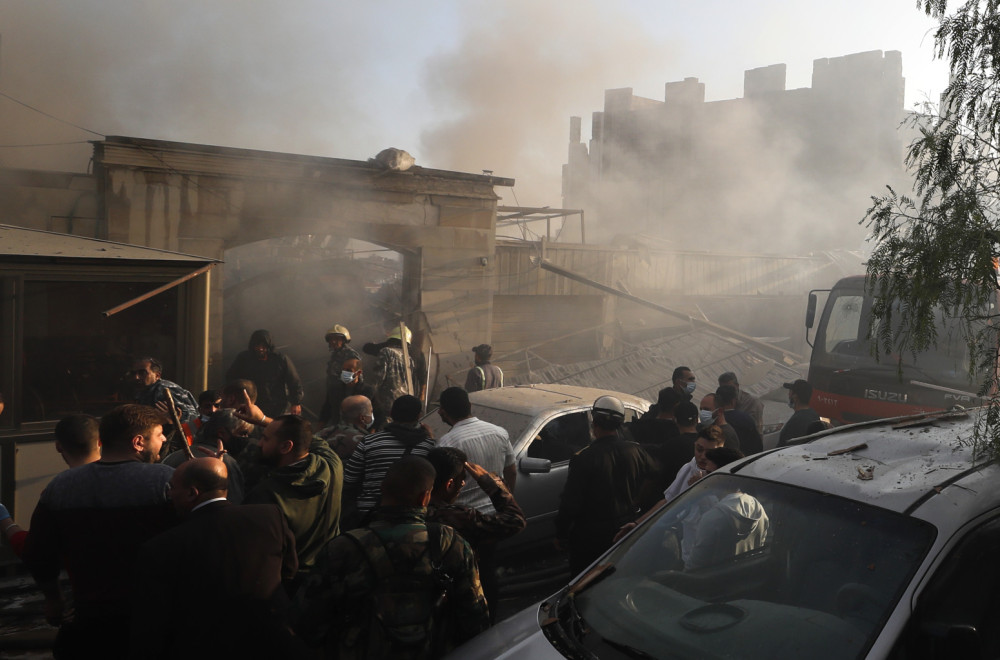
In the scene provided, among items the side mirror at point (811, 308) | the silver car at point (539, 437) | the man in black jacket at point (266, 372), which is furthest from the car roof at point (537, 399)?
the side mirror at point (811, 308)

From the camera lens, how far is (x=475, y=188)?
1108 centimetres

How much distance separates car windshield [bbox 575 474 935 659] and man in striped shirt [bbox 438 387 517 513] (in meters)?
1.45

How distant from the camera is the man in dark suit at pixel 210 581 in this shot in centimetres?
221

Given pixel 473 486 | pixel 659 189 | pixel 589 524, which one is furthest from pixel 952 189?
pixel 659 189

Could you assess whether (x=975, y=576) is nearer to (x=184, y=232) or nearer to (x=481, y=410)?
(x=481, y=410)

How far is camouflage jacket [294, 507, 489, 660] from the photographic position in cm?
228

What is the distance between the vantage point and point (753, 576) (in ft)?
8.17

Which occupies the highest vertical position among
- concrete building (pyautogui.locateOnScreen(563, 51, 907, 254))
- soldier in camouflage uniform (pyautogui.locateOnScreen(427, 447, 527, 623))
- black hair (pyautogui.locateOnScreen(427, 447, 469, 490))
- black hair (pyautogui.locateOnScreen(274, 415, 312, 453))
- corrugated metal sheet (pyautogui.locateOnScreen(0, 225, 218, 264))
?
concrete building (pyautogui.locateOnScreen(563, 51, 907, 254))

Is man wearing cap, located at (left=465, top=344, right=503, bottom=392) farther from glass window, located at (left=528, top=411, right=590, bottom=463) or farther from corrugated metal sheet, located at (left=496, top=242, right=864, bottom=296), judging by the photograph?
corrugated metal sheet, located at (left=496, top=242, right=864, bottom=296)

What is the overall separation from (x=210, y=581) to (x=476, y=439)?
6.65ft

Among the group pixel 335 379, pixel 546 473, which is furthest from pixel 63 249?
pixel 546 473

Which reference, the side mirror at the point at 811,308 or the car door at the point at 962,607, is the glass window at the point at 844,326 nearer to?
the side mirror at the point at 811,308

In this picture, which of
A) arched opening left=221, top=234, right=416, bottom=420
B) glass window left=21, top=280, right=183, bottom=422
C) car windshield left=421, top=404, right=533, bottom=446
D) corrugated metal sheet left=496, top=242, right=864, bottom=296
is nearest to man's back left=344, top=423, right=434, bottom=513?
car windshield left=421, top=404, right=533, bottom=446

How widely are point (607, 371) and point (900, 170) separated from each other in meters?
30.5
